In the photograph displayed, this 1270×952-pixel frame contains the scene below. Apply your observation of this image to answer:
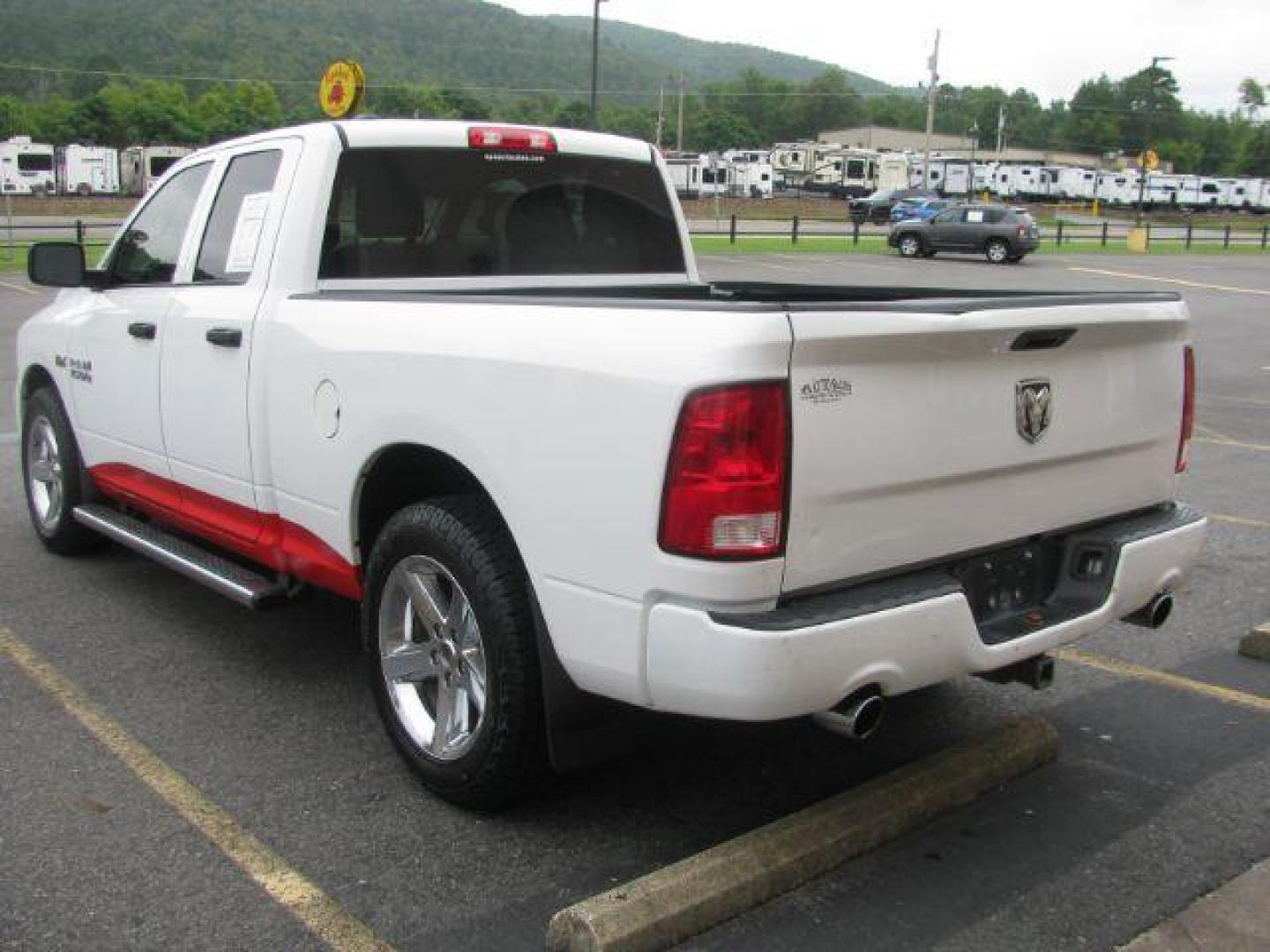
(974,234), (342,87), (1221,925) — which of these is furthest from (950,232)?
(1221,925)

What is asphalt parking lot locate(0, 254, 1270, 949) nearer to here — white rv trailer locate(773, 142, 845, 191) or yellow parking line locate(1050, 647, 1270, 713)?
yellow parking line locate(1050, 647, 1270, 713)

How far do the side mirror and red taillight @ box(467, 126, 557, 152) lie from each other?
1.88 metres

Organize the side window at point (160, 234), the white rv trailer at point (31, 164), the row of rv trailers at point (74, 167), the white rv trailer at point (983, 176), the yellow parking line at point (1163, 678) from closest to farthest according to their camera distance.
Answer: the yellow parking line at point (1163, 678)
the side window at point (160, 234)
the white rv trailer at point (31, 164)
the row of rv trailers at point (74, 167)
the white rv trailer at point (983, 176)

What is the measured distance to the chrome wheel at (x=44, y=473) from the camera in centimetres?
591

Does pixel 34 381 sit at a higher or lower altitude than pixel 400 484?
lower

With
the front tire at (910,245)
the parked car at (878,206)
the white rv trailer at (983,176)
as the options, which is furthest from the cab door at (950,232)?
the white rv trailer at (983,176)

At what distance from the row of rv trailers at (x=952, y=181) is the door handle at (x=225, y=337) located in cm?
7114

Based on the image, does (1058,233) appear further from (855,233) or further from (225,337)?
(225,337)

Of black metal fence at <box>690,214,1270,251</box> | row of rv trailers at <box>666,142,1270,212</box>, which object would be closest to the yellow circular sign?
black metal fence at <box>690,214,1270,251</box>

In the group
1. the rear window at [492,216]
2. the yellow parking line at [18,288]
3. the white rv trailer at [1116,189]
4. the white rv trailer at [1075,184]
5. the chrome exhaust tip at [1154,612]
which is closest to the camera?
the chrome exhaust tip at [1154,612]

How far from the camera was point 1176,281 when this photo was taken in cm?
2803

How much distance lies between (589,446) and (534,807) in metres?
1.24

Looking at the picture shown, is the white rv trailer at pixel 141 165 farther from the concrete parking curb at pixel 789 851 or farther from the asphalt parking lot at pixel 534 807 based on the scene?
the concrete parking curb at pixel 789 851

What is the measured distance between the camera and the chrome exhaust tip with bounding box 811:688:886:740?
295 centimetres
